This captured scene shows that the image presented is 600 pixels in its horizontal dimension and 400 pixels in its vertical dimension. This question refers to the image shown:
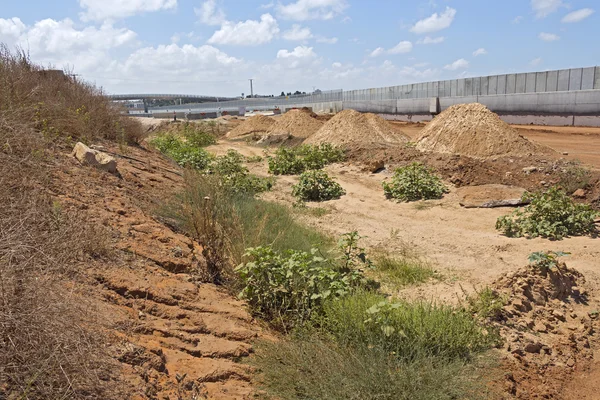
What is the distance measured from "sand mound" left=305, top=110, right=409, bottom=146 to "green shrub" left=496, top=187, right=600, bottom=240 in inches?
459

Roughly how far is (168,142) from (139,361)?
689 inches

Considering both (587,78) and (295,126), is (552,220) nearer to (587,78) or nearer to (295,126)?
(295,126)

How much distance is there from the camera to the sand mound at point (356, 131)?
69.1 feet

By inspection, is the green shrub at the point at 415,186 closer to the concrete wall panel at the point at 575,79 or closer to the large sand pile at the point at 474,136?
the large sand pile at the point at 474,136

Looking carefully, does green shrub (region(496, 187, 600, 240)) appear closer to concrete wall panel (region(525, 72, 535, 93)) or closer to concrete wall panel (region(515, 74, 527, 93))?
concrete wall panel (region(525, 72, 535, 93))

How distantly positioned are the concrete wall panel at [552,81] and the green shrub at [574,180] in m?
17.5

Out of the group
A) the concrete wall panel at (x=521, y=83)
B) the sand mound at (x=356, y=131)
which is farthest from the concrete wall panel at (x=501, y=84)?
the sand mound at (x=356, y=131)

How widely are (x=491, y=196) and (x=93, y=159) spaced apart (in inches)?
305

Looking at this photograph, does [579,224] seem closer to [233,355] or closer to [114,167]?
[233,355]

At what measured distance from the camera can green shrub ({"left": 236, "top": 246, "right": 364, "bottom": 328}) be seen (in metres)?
5.05

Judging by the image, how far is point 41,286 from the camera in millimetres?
3182

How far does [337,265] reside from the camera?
21.0 feet

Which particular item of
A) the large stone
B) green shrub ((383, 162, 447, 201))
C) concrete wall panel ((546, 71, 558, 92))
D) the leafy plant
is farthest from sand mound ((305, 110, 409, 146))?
the leafy plant

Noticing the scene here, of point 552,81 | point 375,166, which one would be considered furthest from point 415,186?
point 552,81
